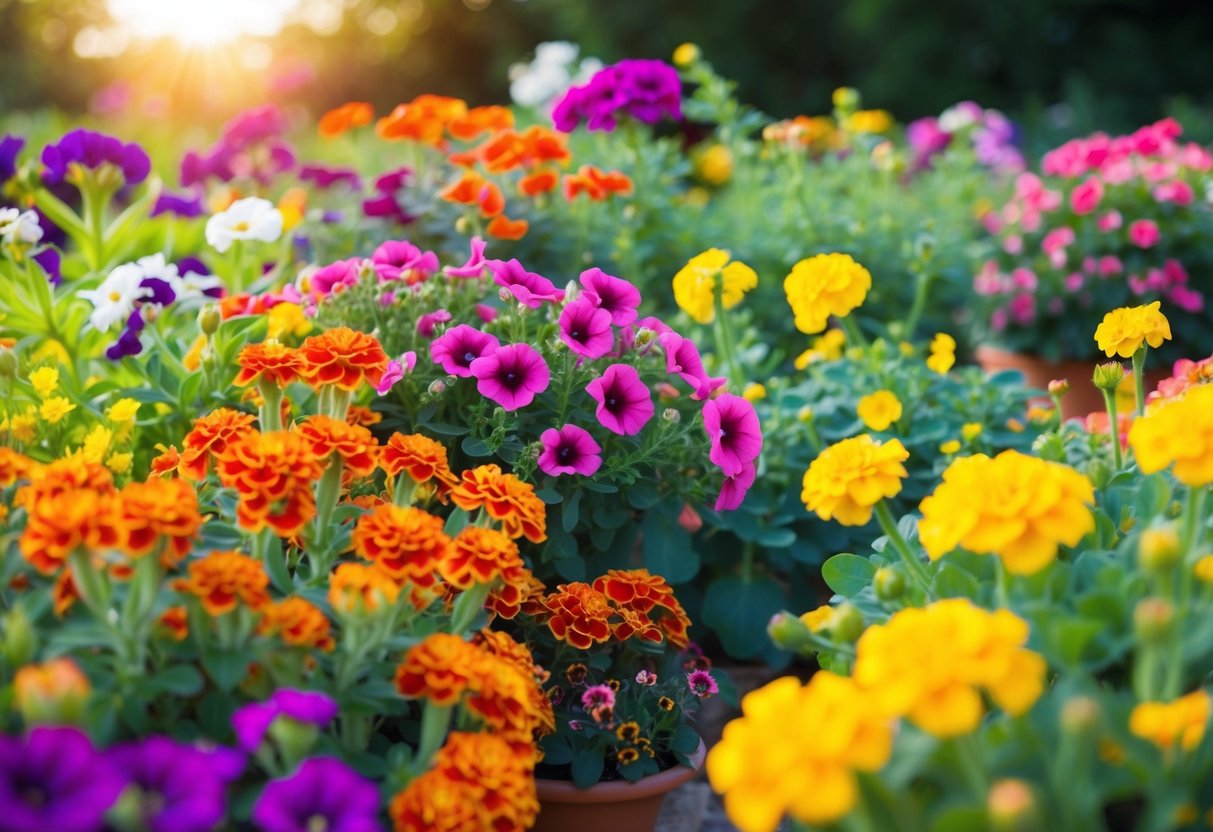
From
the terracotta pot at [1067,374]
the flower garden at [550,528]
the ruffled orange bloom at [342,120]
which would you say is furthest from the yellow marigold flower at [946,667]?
the terracotta pot at [1067,374]

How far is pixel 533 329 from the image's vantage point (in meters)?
2.03

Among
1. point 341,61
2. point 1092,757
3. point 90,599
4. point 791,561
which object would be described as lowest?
point 791,561

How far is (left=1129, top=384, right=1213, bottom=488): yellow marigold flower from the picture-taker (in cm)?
113

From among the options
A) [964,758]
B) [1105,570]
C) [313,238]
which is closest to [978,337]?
[313,238]

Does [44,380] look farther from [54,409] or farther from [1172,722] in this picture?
[1172,722]

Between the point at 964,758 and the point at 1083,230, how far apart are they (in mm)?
2994

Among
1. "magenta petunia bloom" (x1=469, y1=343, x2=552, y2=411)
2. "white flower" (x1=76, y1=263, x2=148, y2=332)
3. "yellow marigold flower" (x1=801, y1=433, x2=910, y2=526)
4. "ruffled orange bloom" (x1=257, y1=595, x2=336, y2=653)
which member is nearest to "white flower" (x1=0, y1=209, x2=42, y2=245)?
"white flower" (x1=76, y1=263, x2=148, y2=332)

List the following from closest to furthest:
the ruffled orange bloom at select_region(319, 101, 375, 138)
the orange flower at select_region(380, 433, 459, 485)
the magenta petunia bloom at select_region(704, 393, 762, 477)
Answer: the orange flower at select_region(380, 433, 459, 485) → the magenta petunia bloom at select_region(704, 393, 762, 477) → the ruffled orange bloom at select_region(319, 101, 375, 138)

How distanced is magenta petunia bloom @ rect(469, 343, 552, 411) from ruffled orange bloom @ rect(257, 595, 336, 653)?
1.81ft

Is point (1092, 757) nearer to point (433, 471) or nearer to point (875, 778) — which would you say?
point (875, 778)

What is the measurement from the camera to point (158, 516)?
1.17 m

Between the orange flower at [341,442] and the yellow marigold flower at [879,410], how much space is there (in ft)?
3.55

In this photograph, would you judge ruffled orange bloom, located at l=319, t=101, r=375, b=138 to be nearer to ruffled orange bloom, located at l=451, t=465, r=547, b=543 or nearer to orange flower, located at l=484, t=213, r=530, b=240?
orange flower, located at l=484, t=213, r=530, b=240

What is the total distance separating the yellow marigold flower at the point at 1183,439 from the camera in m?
1.13
